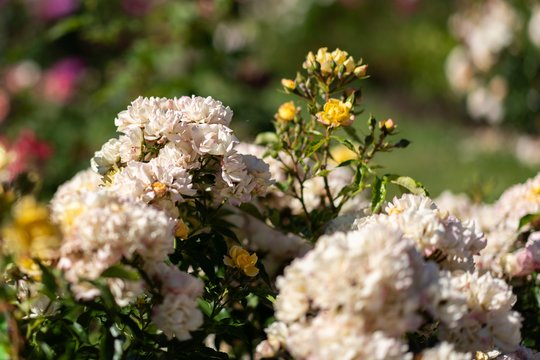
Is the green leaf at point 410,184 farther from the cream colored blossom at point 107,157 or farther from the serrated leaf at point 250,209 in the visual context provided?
the cream colored blossom at point 107,157

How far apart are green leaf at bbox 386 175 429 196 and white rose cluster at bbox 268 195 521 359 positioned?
347 mm

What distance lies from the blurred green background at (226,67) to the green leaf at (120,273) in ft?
2.56

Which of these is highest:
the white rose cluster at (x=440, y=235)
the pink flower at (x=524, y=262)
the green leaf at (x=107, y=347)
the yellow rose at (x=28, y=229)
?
the pink flower at (x=524, y=262)

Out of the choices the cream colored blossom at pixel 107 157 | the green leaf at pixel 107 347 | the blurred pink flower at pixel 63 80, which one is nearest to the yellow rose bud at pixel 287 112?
the cream colored blossom at pixel 107 157

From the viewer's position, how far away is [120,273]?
1.17 meters

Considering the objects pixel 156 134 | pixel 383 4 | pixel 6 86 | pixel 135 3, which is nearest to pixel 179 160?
pixel 156 134

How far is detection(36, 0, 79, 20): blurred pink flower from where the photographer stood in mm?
6176

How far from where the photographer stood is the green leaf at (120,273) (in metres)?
1.17

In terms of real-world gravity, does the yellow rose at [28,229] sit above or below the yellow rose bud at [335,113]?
below

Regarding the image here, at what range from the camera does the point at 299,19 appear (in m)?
11.7

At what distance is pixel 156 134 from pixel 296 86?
0.34 m

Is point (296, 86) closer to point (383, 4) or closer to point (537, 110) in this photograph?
point (537, 110)

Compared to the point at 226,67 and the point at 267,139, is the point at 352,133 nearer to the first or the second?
the point at 267,139

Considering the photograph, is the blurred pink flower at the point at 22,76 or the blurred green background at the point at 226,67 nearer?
the blurred green background at the point at 226,67
